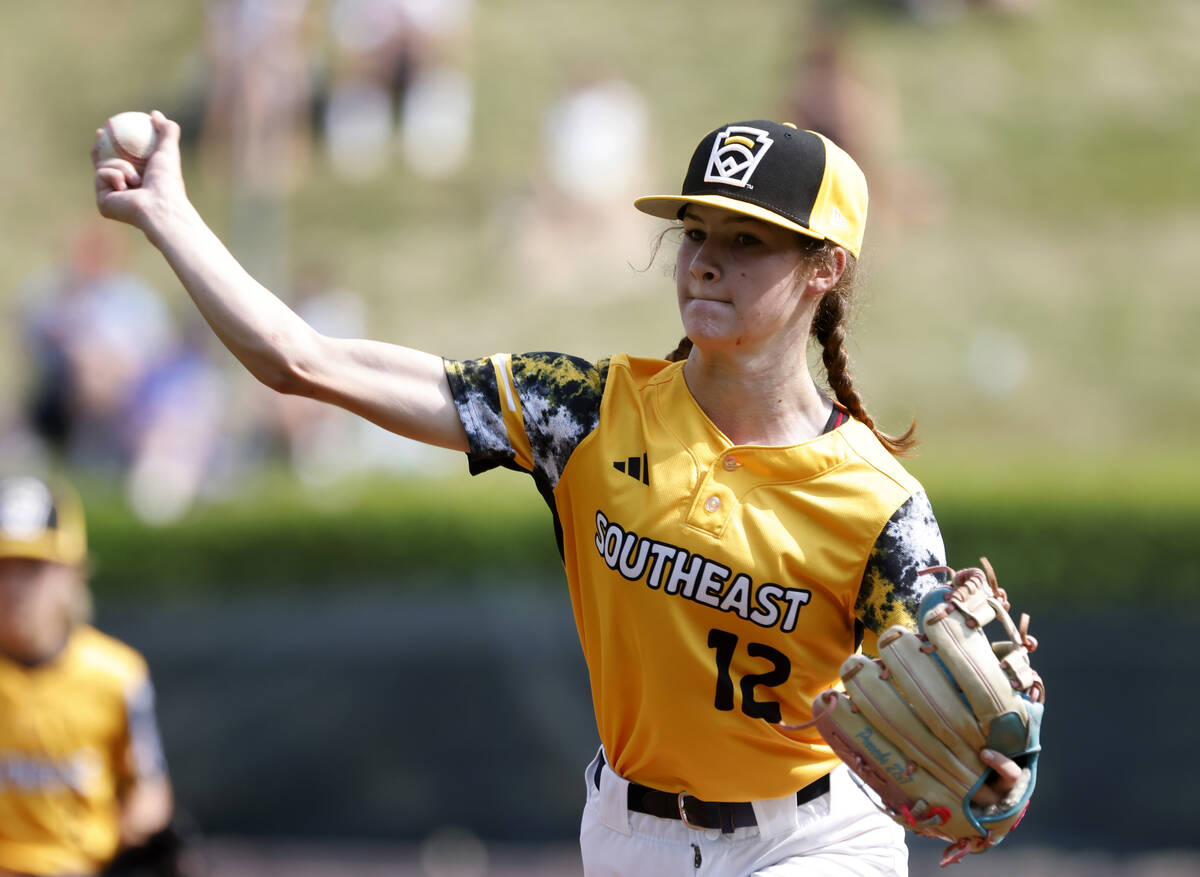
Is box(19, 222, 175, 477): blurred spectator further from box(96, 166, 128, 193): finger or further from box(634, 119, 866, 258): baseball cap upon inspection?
box(634, 119, 866, 258): baseball cap

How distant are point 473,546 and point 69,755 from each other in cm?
375

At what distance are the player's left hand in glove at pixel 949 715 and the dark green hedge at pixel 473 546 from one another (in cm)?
598

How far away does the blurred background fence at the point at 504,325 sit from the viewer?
877 cm

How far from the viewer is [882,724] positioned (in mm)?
3084

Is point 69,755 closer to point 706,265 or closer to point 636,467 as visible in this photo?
point 636,467

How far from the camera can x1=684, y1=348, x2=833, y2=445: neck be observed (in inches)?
132

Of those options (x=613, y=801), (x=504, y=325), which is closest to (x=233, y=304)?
(x=613, y=801)

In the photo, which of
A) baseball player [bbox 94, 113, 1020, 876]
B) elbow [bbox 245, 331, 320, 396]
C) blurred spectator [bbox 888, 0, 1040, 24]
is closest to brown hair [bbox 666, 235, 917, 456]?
baseball player [bbox 94, 113, 1020, 876]

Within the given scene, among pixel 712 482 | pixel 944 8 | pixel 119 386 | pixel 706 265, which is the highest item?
pixel 944 8

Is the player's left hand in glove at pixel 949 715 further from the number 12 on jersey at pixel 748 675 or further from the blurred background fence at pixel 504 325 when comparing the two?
the blurred background fence at pixel 504 325

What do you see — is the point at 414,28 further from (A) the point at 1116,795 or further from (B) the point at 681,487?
(B) the point at 681,487

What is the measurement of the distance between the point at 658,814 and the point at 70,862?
3199 mm

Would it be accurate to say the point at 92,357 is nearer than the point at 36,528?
No

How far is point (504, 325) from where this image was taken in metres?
15.3
